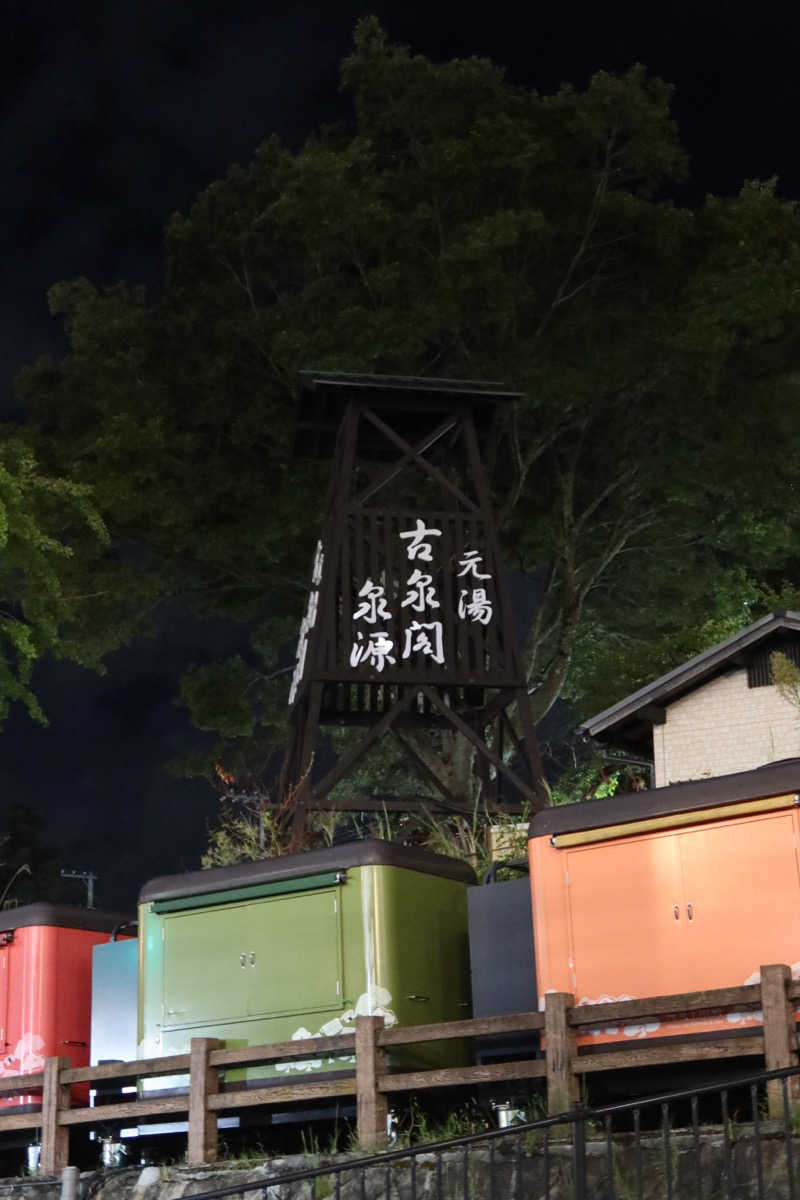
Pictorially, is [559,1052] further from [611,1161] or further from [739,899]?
[611,1161]

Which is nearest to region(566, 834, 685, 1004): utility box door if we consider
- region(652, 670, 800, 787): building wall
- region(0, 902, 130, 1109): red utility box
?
region(0, 902, 130, 1109): red utility box

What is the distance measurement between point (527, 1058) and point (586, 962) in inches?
43.7

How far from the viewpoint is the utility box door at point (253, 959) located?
45.9 ft

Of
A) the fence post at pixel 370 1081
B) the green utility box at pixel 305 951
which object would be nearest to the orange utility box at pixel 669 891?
the fence post at pixel 370 1081

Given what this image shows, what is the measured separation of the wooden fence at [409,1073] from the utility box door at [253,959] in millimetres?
628

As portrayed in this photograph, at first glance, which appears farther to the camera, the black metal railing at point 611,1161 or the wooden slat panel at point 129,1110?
the wooden slat panel at point 129,1110

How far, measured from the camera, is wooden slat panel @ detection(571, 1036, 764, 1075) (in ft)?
36.3

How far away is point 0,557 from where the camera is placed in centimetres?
2008

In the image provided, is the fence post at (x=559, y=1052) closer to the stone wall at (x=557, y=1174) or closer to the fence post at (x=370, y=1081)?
the stone wall at (x=557, y=1174)

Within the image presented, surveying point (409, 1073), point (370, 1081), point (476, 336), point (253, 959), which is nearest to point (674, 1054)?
point (409, 1073)

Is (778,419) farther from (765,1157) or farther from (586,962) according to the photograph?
(765,1157)

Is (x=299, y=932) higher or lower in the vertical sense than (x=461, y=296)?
lower

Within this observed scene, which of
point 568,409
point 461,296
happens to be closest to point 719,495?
point 568,409

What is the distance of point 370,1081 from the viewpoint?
40.9 feet
